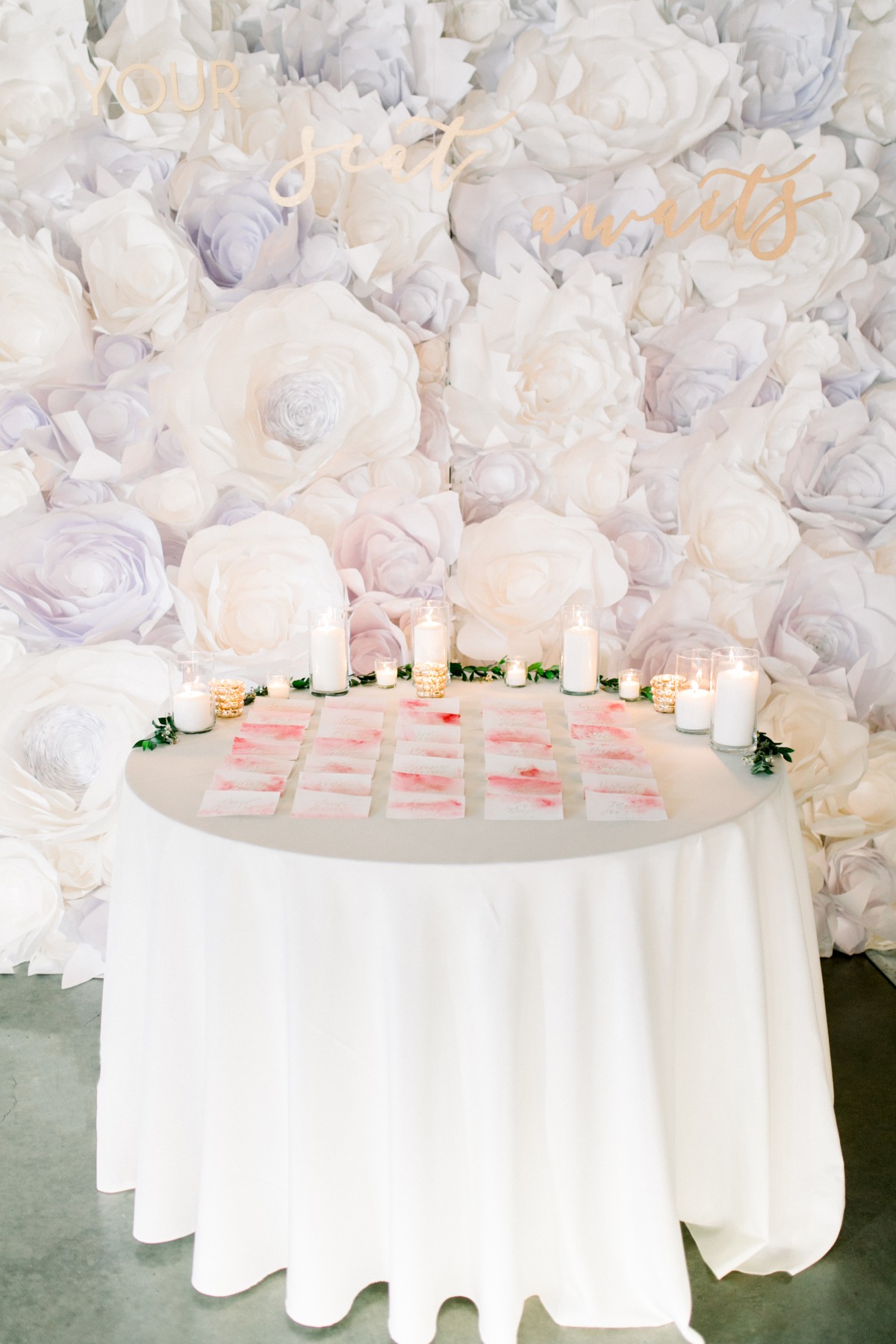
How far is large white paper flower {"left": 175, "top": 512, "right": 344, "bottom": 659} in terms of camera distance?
2.54 m

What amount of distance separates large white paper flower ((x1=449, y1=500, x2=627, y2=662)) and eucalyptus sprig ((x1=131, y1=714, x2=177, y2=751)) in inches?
35.1

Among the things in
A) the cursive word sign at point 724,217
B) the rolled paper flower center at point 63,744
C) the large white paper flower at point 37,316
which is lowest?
the rolled paper flower center at point 63,744

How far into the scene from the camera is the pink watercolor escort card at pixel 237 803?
1616mm

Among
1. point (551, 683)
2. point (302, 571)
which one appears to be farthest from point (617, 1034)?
point (302, 571)

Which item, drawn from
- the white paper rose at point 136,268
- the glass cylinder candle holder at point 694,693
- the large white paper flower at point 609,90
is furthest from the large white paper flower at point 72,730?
the large white paper flower at point 609,90

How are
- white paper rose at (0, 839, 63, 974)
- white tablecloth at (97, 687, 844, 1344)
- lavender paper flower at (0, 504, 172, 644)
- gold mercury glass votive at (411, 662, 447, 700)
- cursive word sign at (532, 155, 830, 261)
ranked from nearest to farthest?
white tablecloth at (97, 687, 844, 1344) → gold mercury glass votive at (411, 662, 447, 700) → cursive word sign at (532, 155, 830, 261) → lavender paper flower at (0, 504, 172, 644) → white paper rose at (0, 839, 63, 974)

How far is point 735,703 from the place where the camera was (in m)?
1.91

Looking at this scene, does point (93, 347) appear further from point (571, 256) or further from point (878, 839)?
point (878, 839)

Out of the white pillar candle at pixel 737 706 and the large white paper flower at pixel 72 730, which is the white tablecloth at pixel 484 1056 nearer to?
the white pillar candle at pixel 737 706

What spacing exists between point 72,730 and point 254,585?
2.07 ft

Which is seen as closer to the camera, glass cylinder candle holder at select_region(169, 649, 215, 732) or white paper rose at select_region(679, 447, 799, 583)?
glass cylinder candle holder at select_region(169, 649, 215, 732)

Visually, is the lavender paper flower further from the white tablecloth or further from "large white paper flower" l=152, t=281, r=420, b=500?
the white tablecloth

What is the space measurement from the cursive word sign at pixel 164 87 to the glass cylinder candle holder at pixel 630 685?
1663mm

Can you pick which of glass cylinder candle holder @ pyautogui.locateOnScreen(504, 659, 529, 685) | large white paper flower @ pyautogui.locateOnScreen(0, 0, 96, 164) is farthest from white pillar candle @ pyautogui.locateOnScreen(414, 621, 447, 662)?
large white paper flower @ pyautogui.locateOnScreen(0, 0, 96, 164)
